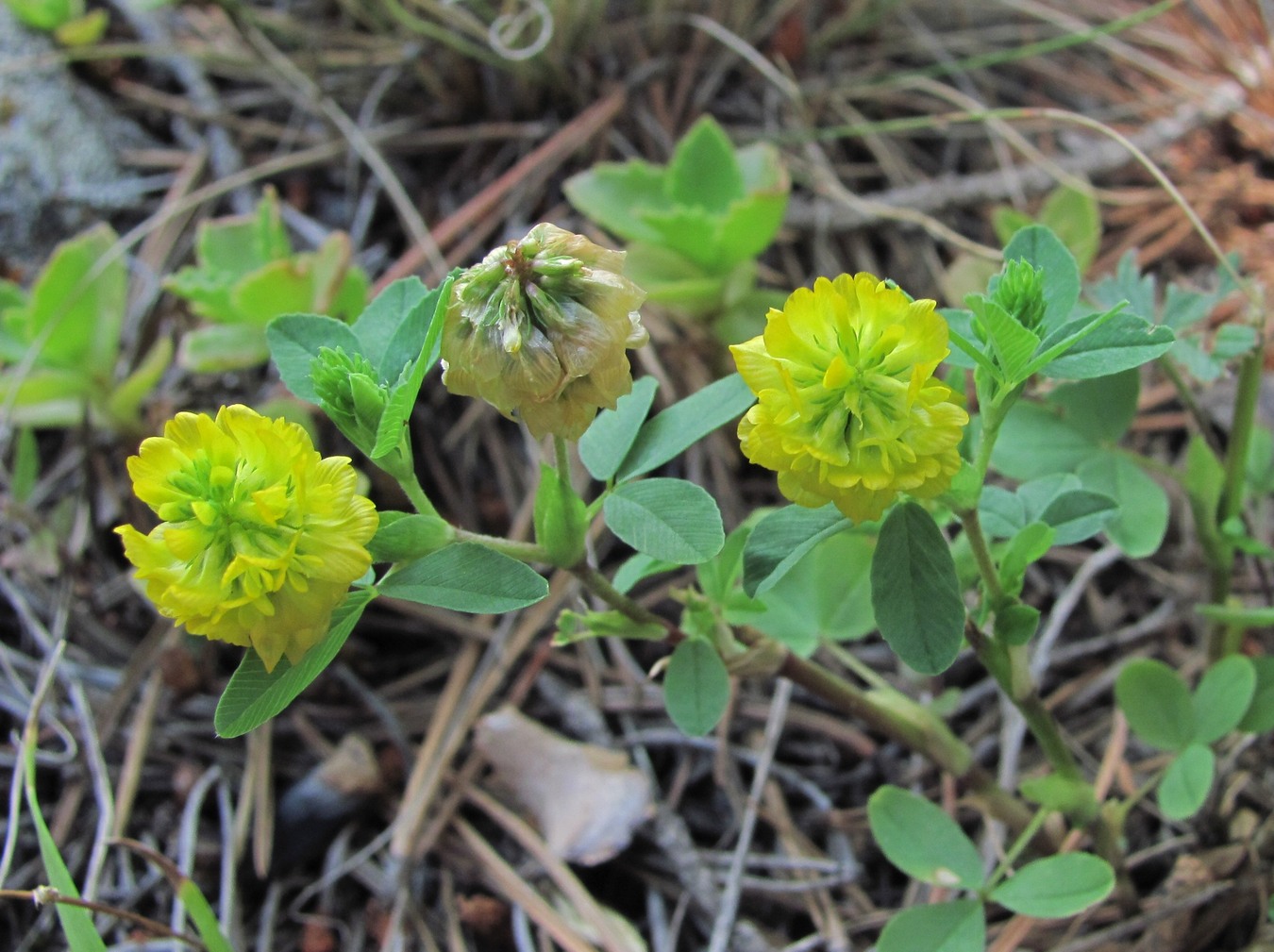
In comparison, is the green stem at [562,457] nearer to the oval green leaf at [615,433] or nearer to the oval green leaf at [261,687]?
the oval green leaf at [615,433]

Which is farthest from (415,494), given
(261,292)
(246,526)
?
(261,292)

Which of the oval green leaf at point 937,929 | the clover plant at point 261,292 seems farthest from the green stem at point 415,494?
the clover plant at point 261,292

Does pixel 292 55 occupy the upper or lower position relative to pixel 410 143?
upper

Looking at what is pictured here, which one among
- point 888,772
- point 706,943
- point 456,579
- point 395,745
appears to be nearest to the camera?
point 456,579

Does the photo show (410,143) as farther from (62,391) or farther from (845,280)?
(845,280)

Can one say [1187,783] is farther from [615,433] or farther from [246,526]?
[246,526]

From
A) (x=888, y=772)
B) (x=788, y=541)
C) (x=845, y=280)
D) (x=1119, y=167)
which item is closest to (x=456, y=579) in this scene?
(x=788, y=541)
